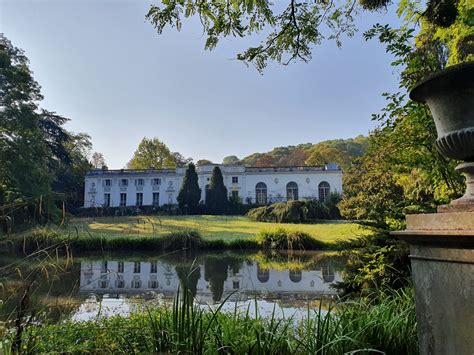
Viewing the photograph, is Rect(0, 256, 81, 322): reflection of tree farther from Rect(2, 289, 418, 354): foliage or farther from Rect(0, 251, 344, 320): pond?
Rect(2, 289, 418, 354): foliage

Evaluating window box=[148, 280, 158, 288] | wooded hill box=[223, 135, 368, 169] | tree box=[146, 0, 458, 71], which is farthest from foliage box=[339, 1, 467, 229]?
wooded hill box=[223, 135, 368, 169]

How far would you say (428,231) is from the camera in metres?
1.55

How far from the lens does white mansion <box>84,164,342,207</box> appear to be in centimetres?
3155

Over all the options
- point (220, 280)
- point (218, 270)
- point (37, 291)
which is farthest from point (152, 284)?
point (37, 291)

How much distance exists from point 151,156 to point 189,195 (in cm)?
1279

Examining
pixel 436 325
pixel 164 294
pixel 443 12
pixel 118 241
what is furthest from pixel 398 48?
pixel 118 241

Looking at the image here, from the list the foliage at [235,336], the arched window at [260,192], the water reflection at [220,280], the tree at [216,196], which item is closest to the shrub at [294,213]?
the tree at [216,196]

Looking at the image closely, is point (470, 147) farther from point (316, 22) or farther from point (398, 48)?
point (316, 22)

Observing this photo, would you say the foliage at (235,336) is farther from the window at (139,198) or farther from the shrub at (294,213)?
the window at (139,198)

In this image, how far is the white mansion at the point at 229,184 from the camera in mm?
31547

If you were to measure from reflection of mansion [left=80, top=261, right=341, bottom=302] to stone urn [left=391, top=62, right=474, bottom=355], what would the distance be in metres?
3.83

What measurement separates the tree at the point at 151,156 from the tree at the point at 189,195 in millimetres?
11266

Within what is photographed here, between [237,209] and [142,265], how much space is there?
18.0m

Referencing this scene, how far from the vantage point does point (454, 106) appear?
1597 mm
